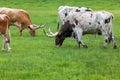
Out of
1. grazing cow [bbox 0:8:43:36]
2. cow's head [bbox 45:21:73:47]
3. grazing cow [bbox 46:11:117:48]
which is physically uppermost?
grazing cow [bbox 46:11:117:48]

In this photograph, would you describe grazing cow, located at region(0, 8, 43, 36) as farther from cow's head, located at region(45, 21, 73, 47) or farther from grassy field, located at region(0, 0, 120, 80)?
cow's head, located at region(45, 21, 73, 47)

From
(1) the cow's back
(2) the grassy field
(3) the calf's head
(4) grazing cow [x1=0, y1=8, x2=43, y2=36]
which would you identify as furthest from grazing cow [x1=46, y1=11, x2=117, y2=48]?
(4) grazing cow [x1=0, y1=8, x2=43, y2=36]

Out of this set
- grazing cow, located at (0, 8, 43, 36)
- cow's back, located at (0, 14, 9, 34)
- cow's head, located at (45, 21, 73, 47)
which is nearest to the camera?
cow's back, located at (0, 14, 9, 34)

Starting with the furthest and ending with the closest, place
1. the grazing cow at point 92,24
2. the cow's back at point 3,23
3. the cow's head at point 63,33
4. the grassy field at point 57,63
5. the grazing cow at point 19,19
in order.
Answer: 1. the grazing cow at point 19,19
2. the cow's head at point 63,33
3. the grazing cow at point 92,24
4. the cow's back at point 3,23
5. the grassy field at point 57,63

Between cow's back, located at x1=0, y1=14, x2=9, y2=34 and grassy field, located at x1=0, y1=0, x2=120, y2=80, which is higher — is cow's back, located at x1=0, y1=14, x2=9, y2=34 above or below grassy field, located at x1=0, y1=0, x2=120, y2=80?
above

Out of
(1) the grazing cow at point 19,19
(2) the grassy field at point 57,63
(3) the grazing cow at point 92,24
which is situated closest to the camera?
(2) the grassy field at point 57,63

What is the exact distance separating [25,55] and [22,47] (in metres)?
3.19

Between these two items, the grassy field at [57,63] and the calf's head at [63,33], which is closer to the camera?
the grassy field at [57,63]

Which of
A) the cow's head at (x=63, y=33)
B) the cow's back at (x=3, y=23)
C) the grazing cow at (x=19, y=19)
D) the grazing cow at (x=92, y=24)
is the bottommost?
the grazing cow at (x=19, y=19)

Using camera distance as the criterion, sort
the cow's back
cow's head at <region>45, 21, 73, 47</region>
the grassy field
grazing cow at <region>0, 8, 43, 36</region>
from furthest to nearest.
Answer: grazing cow at <region>0, 8, 43, 36</region>, cow's head at <region>45, 21, 73, 47</region>, the cow's back, the grassy field

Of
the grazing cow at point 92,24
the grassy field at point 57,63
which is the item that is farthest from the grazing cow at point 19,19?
the grazing cow at point 92,24

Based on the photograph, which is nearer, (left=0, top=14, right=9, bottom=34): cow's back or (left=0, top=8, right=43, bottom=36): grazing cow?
(left=0, top=14, right=9, bottom=34): cow's back

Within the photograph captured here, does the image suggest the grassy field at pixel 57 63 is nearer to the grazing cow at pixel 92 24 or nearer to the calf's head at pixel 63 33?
the calf's head at pixel 63 33

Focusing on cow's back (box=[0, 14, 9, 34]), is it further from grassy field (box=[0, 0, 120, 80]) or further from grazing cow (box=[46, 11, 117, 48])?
grazing cow (box=[46, 11, 117, 48])
